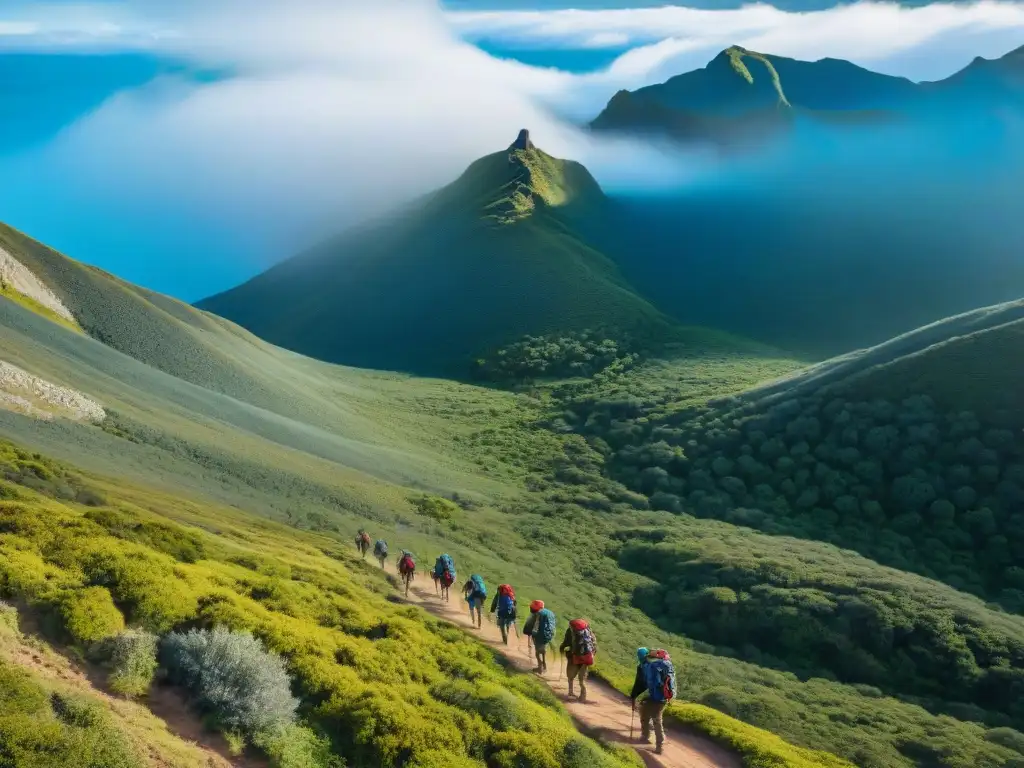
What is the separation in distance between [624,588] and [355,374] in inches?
3064

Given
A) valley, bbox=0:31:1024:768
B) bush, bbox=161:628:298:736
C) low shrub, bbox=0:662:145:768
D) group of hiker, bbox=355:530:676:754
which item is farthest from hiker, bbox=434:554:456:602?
low shrub, bbox=0:662:145:768

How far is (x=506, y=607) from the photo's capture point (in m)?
23.7

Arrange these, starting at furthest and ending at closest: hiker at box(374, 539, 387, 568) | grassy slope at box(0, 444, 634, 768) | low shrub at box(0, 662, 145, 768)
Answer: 1. hiker at box(374, 539, 387, 568)
2. grassy slope at box(0, 444, 634, 768)
3. low shrub at box(0, 662, 145, 768)

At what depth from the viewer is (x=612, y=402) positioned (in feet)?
310

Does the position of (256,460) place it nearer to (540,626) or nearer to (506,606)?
(506,606)

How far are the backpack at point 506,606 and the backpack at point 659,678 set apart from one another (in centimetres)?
605

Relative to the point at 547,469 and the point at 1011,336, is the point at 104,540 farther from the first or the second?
the point at 1011,336

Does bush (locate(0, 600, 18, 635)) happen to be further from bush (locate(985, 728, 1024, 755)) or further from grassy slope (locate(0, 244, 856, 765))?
bush (locate(985, 728, 1024, 755))

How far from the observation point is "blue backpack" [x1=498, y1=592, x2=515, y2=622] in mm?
23719

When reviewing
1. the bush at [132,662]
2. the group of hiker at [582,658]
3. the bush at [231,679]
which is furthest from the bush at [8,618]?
the group of hiker at [582,658]

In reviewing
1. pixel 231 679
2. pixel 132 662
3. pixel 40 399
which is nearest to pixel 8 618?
pixel 132 662

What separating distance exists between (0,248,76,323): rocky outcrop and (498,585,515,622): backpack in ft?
176

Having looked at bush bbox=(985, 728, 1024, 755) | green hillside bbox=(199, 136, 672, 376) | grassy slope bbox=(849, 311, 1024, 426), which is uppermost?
green hillside bbox=(199, 136, 672, 376)

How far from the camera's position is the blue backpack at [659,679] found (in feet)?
60.2
